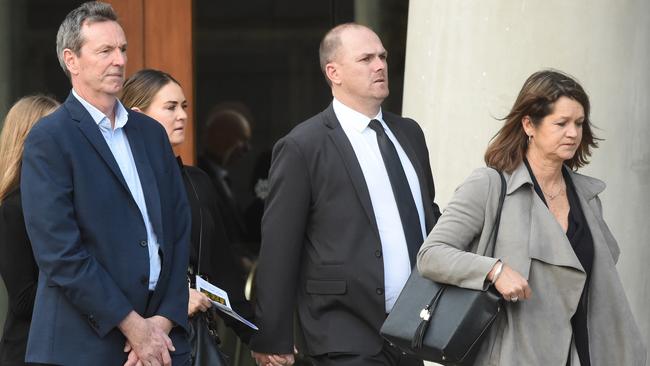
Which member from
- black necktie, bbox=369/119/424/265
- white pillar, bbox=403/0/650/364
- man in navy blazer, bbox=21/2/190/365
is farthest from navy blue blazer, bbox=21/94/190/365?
white pillar, bbox=403/0/650/364

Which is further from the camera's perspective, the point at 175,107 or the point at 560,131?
the point at 175,107

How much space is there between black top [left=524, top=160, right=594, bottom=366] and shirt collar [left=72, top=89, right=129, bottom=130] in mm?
1525

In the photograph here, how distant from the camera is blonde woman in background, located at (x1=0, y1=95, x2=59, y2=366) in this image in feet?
18.4

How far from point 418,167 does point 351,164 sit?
32cm

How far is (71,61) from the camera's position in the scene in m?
5.31

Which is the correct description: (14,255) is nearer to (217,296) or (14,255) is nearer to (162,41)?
(217,296)

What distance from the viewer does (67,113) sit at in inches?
206

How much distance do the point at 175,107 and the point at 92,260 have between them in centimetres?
161

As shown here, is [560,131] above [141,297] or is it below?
above

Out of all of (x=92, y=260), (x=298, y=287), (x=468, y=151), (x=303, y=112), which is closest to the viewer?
(x=92, y=260)

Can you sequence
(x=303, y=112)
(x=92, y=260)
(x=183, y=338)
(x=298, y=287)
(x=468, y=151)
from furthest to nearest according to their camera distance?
(x=303, y=112), (x=468, y=151), (x=298, y=287), (x=183, y=338), (x=92, y=260)

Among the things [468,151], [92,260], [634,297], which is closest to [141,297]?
[92,260]

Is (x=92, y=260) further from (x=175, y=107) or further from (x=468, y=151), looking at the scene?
(x=468, y=151)

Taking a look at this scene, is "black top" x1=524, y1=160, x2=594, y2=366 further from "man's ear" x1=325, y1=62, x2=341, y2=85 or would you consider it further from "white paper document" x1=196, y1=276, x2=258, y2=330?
"white paper document" x1=196, y1=276, x2=258, y2=330
